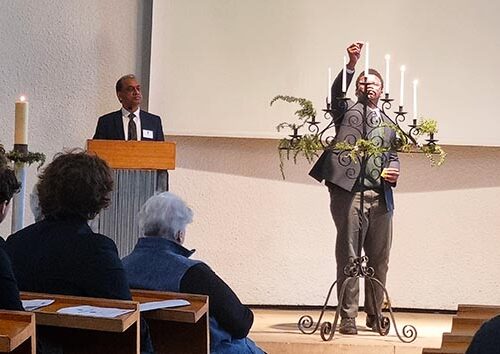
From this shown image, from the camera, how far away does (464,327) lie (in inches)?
102

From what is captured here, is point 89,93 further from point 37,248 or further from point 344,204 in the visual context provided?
point 37,248

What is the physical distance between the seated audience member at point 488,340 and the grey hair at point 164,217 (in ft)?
5.85

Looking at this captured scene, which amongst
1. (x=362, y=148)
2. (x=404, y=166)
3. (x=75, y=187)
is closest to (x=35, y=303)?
(x=75, y=187)

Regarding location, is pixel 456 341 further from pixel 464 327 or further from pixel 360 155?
pixel 360 155

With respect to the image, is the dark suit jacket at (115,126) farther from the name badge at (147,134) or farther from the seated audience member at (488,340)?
the seated audience member at (488,340)

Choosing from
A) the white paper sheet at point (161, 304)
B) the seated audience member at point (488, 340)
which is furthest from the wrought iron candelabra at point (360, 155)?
the seated audience member at point (488, 340)

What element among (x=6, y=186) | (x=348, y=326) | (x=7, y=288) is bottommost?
(x=348, y=326)

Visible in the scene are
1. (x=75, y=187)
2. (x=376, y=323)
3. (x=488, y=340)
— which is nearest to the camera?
(x=488, y=340)

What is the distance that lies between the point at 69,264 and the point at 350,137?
9.73ft

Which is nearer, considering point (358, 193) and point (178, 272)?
point (178, 272)

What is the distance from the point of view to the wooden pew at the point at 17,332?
1.90 meters

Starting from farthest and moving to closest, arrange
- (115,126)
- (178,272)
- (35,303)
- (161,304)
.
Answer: (115,126) < (178,272) < (161,304) < (35,303)

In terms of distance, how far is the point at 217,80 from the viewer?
6.71m

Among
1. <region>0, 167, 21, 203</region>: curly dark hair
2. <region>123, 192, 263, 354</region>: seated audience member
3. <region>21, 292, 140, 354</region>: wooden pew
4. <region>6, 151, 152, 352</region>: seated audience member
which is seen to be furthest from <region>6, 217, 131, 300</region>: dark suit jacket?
<region>123, 192, 263, 354</region>: seated audience member
